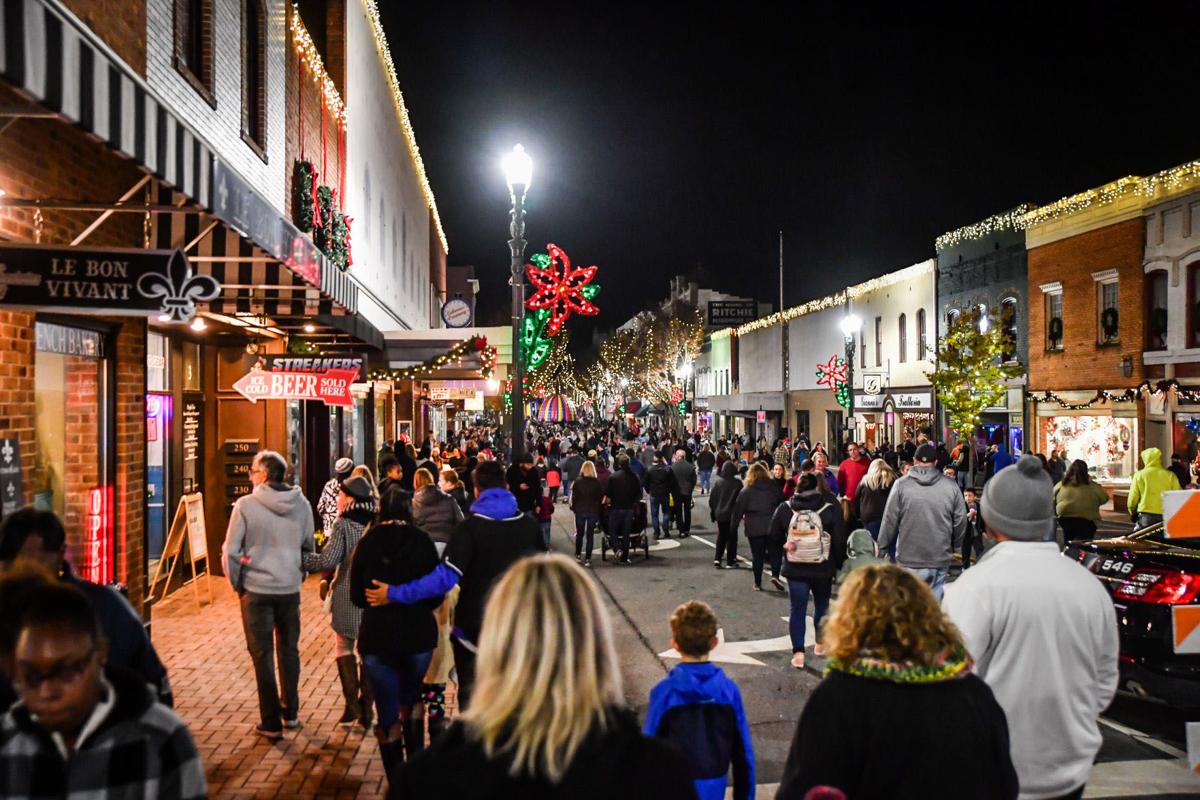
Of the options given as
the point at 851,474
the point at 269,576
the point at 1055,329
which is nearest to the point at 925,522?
the point at 269,576

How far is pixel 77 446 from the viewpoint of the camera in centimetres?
802

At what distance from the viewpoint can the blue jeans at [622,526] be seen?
1488cm

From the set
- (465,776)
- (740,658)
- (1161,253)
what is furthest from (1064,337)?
(465,776)

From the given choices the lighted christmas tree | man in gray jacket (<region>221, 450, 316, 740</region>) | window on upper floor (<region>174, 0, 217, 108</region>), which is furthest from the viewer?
the lighted christmas tree

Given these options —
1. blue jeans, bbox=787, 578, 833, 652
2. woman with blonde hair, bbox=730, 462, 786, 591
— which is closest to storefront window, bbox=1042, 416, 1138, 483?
woman with blonde hair, bbox=730, 462, 786, 591

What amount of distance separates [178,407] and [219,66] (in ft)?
13.5

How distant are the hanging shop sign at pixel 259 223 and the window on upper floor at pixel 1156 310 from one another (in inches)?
853

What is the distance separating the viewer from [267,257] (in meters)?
7.95

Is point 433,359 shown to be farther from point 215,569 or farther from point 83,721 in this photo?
point 83,721

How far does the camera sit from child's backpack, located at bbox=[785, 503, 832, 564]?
885cm

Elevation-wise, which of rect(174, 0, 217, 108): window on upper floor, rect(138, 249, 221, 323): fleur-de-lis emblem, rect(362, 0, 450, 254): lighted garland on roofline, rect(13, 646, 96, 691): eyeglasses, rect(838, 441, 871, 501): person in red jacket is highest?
rect(362, 0, 450, 254): lighted garland on roofline

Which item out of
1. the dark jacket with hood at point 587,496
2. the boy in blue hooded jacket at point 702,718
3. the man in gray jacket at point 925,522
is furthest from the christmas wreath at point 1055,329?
the boy in blue hooded jacket at point 702,718

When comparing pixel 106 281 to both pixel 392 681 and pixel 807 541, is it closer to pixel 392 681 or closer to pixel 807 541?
pixel 392 681

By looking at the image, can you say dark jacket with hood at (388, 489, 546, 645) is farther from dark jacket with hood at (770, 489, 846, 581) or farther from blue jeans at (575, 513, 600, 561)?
blue jeans at (575, 513, 600, 561)
